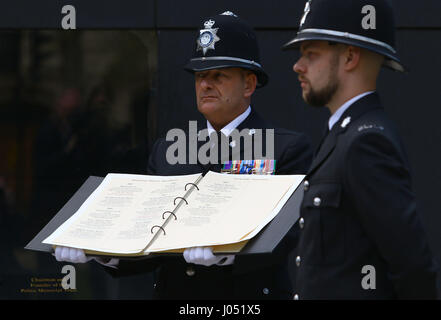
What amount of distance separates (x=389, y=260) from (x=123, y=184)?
63.0 inches

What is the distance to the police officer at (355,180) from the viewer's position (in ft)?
8.95

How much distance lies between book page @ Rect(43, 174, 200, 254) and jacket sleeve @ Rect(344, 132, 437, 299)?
3.59 ft

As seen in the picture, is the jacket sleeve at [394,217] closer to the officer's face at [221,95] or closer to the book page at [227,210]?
the book page at [227,210]

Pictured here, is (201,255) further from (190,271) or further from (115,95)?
(115,95)

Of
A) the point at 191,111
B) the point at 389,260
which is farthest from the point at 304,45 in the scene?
the point at 191,111

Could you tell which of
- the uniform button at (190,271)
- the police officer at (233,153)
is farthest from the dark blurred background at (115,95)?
the uniform button at (190,271)

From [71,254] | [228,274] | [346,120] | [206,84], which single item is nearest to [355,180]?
[346,120]

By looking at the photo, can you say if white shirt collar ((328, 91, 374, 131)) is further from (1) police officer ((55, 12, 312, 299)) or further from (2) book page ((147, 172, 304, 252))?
(1) police officer ((55, 12, 312, 299))

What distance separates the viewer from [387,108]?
632 cm

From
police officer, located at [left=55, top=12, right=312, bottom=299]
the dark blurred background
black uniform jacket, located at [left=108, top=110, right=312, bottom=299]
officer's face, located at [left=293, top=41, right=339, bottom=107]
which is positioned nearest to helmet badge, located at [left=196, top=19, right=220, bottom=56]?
police officer, located at [left=55, top=12, right=312, bottom=299]

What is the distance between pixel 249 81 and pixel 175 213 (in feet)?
3.70

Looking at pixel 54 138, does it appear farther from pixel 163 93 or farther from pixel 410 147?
pixel 410 147

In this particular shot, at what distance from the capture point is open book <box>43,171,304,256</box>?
3.33 m

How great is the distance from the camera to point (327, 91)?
10.0ft
